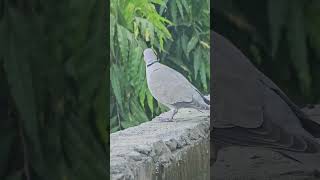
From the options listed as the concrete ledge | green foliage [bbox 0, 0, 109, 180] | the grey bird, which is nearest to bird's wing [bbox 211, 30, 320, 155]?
the grey bird

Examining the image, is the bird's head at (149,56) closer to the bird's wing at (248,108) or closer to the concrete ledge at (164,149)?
the concrete ledge at (164,149)

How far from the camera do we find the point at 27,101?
3.88 feet

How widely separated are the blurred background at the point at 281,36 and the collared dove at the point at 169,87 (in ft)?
1.13

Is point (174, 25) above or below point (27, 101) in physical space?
above

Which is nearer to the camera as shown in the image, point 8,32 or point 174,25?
point 8,32

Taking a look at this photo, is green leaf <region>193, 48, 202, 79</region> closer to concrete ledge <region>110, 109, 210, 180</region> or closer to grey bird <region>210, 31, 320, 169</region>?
concrete ledge <region>110, 109, 210, 180</region>

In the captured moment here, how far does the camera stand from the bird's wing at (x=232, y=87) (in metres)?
1.13

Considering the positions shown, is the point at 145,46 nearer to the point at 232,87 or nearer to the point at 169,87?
the point at 169,87

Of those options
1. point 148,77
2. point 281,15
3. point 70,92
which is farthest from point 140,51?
point 281,15

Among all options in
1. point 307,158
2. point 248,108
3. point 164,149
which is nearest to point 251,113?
point 248,108

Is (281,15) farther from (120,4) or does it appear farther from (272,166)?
(120,4)

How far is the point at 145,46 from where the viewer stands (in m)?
1.49

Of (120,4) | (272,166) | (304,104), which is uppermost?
(120,4)

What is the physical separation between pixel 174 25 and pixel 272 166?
59cm
